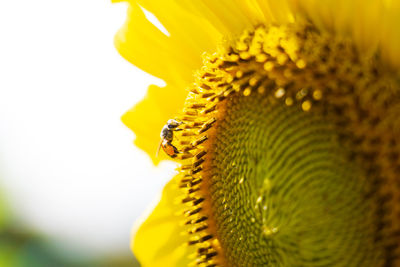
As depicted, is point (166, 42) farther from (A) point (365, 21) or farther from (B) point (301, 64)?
(A) point (365, 21)

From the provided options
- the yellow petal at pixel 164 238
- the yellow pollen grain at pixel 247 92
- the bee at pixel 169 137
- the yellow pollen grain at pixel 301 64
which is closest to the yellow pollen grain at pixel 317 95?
the yellow pollen grain at pixel 301 64

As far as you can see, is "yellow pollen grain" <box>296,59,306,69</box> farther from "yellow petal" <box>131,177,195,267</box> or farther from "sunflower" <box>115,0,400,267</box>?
"yellow petal" <box>131,177,195,267</box>

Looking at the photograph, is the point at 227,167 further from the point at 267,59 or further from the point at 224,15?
the point at 224,15

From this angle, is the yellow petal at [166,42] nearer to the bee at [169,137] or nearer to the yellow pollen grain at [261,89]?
the bee at [169,137]

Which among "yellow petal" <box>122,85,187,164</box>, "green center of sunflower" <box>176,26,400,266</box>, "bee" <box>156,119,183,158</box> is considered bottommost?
"green center of sunflower" <box>176,26,400,266</box>

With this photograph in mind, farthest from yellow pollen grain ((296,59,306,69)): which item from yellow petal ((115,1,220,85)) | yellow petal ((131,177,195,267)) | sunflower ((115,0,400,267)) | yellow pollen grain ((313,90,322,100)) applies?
yellow petal ((131,177,195,267))

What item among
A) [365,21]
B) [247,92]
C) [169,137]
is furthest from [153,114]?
[365,21]
